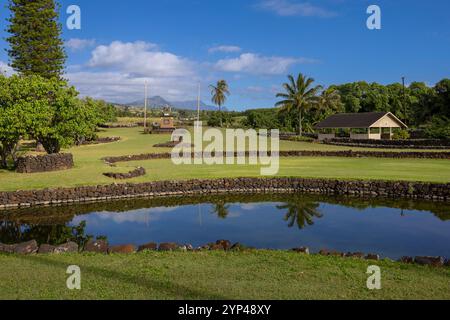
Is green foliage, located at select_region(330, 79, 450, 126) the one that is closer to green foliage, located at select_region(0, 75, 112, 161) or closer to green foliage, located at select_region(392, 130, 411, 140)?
green foliage, located at select_region(392, 130, 411, 140)

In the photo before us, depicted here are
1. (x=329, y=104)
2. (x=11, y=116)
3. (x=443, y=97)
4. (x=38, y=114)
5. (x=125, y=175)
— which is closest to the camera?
(x=125, y=175)

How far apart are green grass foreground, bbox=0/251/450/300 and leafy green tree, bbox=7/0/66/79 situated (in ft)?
130

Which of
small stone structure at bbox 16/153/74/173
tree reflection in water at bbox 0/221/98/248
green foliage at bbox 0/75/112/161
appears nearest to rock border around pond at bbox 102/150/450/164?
green foliage at bbox 0/75/112/161

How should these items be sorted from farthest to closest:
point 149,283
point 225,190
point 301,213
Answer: point 225,190 < point 301,213 < point 149,283

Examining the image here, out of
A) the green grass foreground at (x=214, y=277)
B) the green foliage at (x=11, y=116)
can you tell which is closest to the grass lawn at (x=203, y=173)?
the green foliage at (x=11, y=116)

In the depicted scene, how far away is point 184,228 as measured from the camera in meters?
16.2

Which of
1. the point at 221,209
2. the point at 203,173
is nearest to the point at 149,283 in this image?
the point at 221,209

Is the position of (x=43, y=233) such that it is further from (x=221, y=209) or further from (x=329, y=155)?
(x=329, y=155)

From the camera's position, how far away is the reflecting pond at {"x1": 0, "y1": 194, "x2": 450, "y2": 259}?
14.0 metres

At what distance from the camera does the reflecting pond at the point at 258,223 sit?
46.1 ft

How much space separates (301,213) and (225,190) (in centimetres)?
609

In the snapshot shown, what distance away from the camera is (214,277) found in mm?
8328

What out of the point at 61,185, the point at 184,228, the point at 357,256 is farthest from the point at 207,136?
the point at 357,256

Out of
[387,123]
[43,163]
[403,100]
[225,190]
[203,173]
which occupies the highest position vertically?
[403,100]
